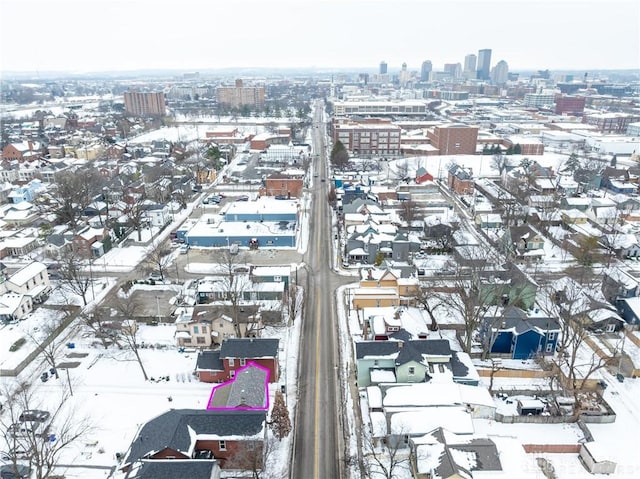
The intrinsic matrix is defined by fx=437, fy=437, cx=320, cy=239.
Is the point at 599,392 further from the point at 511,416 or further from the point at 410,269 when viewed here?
the point at 410,269

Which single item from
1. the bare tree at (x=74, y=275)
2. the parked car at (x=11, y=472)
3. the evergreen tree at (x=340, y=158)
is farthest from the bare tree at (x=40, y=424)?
the evergreen tree at (x=340, y=158)

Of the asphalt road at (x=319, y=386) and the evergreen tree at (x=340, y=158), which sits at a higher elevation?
the evergreen tree at (x=340, y=158)

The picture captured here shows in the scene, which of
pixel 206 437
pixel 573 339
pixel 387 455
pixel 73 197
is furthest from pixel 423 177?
pixel 206 437

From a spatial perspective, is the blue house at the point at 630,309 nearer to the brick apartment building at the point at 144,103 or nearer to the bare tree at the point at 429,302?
the bare tree at the point at 429,302

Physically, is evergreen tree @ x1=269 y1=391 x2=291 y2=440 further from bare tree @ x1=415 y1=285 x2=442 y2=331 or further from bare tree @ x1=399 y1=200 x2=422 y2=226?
bare tree @ x1=399 y1=200 x2=422 y2=226

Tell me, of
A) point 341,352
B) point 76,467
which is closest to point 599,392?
point 341,352
